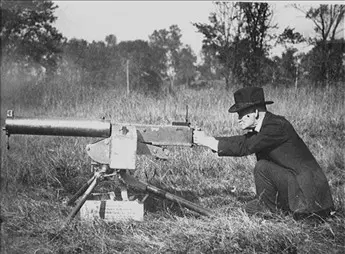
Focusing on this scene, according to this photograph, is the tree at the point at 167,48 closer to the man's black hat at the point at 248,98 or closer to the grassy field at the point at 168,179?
the grassy field at the point at 168,179

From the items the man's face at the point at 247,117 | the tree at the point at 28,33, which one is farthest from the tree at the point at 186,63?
the man's face at the point at 247,117

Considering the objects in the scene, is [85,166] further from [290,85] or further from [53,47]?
[53,47]

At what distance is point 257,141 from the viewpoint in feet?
10.7

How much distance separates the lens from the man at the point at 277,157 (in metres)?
3.21

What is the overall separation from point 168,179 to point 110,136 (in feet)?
6.58

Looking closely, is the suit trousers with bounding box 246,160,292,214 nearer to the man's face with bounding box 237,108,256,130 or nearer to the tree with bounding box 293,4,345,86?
the man's face with bounding box 237,108,256,130

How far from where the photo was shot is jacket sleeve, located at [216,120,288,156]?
326 cm

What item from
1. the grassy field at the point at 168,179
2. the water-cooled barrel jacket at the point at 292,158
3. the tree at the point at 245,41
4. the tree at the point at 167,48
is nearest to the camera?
the grassy field at the point at 168,179

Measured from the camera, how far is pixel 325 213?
10.8 ft

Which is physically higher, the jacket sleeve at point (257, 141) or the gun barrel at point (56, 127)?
the gun barrel at point (56, 127)

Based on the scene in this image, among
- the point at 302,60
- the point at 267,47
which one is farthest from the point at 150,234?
the point at 302,60

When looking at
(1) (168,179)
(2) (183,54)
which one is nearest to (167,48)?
(2) (183,54)

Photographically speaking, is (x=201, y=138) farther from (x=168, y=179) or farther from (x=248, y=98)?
(x=168, y=179)

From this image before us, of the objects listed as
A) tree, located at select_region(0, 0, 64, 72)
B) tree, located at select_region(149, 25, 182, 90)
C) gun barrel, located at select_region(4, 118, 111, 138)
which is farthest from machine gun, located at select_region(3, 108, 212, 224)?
tree, located at select_region(149, 25, 182, 90)
